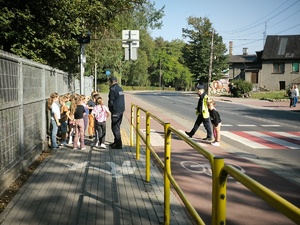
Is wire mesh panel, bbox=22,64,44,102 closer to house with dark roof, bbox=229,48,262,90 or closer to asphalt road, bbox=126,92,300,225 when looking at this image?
asphalt road, bbox=126,92,300,225

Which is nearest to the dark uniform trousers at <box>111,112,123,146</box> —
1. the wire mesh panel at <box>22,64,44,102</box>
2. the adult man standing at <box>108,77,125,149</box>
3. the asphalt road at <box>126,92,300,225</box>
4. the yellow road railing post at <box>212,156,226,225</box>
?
the adult man standing at <box>108,77,125,149</box>

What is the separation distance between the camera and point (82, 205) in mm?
4859

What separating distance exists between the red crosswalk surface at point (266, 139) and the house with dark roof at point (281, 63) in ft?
155

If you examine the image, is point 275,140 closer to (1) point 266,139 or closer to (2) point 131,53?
(1) point 266,139

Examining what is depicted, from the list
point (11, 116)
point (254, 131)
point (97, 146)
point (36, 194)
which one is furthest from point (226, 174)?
point (254, 131)

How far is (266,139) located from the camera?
37.8 ft

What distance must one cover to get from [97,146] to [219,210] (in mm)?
7731

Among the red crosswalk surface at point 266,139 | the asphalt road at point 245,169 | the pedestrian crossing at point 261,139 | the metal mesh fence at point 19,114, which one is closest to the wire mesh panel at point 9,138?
the metal mesh fence at point 19,114

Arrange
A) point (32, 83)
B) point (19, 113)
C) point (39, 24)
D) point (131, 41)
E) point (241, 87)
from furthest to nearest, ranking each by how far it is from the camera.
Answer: point (241, 87)
point (131, 41)
point (39, 24)
point (32, 83)
point (19, 113)

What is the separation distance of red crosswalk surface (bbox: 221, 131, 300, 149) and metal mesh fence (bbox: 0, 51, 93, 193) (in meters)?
6.29

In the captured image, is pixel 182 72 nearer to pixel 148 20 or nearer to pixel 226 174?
pixel 148 20

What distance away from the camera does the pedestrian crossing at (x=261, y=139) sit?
33.6ft

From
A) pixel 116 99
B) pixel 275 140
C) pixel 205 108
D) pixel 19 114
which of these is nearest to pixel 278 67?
pixel 275 140

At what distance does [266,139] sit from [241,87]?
33885 millimetres
